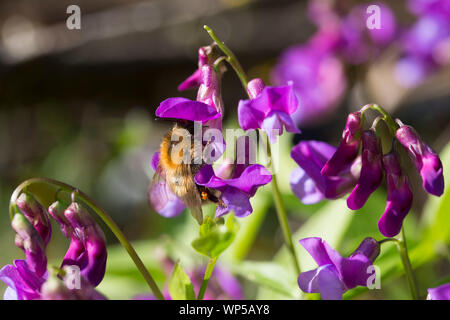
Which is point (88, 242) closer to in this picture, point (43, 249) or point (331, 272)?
point (43, 249)

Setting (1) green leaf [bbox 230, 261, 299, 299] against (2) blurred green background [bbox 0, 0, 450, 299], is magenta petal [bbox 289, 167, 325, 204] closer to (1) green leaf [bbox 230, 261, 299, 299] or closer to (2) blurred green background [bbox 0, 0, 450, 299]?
(1) green leaf [bbox 230, 261, 299, 299]

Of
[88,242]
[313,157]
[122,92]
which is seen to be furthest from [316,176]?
[122,92]

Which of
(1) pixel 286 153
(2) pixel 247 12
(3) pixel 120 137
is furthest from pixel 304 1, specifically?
(1) pixel 286 153

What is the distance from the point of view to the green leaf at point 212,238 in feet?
3.79

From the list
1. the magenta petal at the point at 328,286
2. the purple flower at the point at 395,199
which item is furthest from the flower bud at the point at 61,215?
the purple flower at the point at 395,199

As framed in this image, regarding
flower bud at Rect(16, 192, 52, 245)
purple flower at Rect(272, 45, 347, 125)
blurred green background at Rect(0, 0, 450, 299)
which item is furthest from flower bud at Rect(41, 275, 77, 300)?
purple flower at Rect(272, 45, 347, 125)

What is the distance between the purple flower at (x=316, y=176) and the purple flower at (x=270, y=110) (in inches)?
4.8

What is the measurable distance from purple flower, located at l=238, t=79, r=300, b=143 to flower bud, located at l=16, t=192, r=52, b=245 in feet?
1.33

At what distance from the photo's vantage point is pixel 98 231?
47.5 inches

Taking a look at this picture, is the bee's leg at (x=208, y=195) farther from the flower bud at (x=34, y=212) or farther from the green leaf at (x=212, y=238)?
the flower bud at (x=34, y=212)

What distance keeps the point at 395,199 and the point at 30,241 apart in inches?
26.3

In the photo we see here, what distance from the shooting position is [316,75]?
10.5 feet

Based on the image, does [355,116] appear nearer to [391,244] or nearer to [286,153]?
[391,244]
